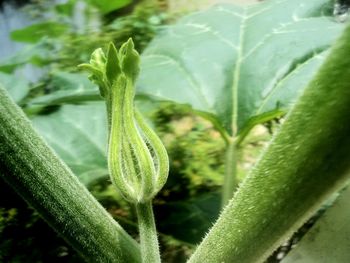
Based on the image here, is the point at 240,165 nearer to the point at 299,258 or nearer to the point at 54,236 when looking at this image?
the point at 54,236

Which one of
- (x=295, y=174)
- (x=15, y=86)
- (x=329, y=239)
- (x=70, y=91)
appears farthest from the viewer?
(x=15, y=86)

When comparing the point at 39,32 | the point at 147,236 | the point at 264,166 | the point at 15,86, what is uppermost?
the point at 264,166

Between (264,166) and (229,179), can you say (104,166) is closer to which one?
(229,179)

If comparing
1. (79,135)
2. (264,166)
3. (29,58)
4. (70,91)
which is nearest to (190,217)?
(79,135)

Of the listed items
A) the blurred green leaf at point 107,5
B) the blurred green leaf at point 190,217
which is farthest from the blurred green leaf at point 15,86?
the blurred green leaf at point 107,5

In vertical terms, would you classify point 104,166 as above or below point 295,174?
below

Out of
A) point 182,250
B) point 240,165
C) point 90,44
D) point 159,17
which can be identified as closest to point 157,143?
point 182,250

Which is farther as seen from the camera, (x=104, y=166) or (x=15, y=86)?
(x=15, y=86)
